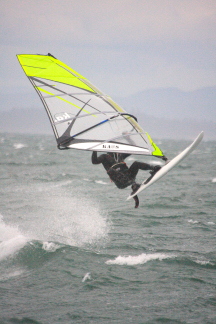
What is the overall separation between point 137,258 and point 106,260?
2.30ft

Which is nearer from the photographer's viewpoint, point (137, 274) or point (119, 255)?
point (137, 274)

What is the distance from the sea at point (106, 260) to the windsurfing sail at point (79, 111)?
0.78 metres

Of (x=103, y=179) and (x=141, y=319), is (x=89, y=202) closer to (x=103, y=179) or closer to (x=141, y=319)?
(x=103, y=179)

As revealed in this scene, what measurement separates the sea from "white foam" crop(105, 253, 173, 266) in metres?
0.02

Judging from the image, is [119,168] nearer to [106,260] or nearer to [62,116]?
[62,116]

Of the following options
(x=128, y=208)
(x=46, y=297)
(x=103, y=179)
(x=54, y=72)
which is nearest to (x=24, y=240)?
(x=46, y=297)

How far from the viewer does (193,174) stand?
26172 millimetres

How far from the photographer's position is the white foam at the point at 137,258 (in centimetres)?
888

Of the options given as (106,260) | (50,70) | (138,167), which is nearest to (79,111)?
(50,70)

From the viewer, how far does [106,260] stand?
9.02 m

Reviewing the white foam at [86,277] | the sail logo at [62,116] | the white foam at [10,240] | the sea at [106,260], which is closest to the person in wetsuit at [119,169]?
the sail logo at [62,116]

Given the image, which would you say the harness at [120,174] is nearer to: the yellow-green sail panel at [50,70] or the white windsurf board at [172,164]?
the white windsurf board at [172,164]

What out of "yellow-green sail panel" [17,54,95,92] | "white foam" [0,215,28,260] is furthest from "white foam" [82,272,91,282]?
"yellow-green sail panel" [17,54,95,92]

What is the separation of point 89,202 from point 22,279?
801 centimetres
